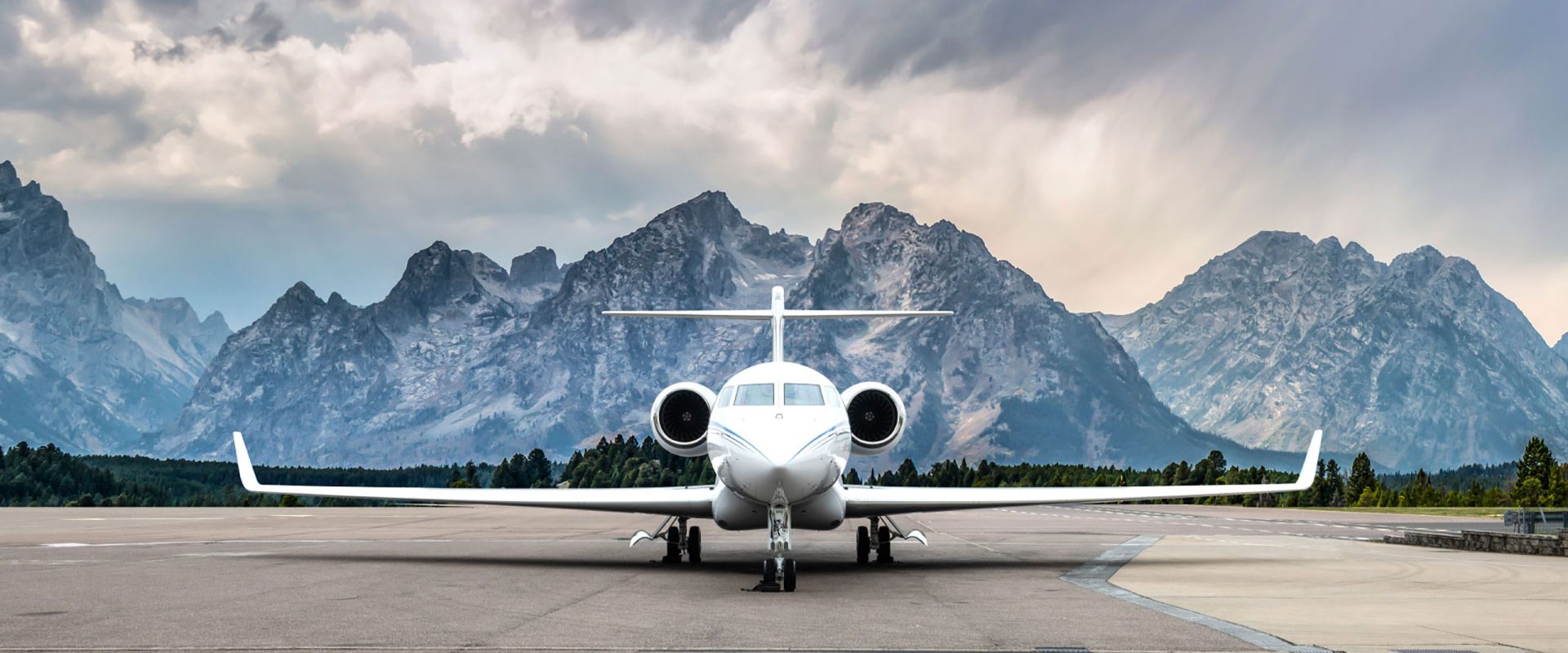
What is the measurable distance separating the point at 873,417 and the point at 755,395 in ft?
13.0

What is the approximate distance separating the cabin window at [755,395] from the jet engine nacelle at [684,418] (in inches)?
120

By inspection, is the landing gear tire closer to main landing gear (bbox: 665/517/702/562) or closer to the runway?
main landing gear (bbox: 665/517/702/562)

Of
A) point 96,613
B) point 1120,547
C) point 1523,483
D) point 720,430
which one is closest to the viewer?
point 96,613

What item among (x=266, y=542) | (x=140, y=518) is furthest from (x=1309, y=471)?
(x=140, y=518)

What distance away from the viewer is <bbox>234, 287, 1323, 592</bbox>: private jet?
18.2 m

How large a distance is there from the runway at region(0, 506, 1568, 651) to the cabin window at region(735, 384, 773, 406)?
8.45ft

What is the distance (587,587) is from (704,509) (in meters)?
4.04

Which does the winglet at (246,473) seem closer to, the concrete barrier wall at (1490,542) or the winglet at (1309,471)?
the winglet at (1309,471)

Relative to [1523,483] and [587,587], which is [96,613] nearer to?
[587,587]

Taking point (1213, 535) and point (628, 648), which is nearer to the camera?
point (628, 648)

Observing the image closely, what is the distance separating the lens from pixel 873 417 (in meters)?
22.7

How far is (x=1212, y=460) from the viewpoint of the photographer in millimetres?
130625

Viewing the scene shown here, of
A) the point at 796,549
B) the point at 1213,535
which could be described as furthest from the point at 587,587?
the point at 1213,535

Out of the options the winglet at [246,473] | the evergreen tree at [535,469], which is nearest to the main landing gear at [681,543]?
the winglet at [246,473]
